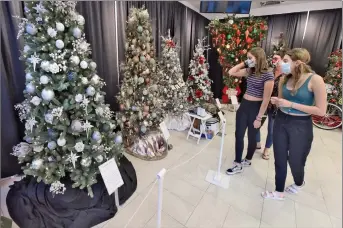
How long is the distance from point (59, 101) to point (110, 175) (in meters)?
0.69

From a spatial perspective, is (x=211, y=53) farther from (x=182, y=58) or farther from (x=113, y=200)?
(x=113, y=200)

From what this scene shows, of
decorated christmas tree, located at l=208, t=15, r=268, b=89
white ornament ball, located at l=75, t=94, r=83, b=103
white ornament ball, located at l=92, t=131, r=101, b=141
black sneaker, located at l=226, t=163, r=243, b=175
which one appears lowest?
black sneaker, located at l=226, t=163, r=243, b=175

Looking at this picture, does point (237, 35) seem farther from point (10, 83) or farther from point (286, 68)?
point (10, 83)

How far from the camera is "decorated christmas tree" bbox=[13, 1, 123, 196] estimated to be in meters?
1.41

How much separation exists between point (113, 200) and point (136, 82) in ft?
4.54

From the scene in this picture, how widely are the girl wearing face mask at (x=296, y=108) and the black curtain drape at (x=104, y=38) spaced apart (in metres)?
2.19

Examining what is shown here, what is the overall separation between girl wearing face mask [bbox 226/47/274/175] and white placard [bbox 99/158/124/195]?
4.43 ft

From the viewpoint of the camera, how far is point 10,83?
1.90 m

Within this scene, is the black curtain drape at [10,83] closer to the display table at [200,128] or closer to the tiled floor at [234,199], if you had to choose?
the tiled floor at [234,199]

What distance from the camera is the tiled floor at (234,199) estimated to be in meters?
1.72

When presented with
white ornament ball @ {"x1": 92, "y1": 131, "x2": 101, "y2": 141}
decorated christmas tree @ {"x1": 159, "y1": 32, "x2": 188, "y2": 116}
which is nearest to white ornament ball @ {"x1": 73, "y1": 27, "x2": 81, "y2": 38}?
white ornament ball @ {"x1": 92, "y1": 131, "x2": 101, "y2": 141}

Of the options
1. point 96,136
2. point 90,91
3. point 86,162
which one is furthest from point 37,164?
point 90,91

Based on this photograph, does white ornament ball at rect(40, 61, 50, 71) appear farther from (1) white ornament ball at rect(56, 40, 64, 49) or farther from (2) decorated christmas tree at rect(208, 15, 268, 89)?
(2) decorated christmas tree at rect(208, 15, 268, 89)

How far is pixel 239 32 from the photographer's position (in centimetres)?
394
